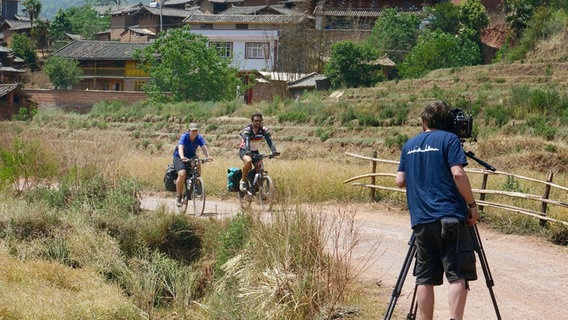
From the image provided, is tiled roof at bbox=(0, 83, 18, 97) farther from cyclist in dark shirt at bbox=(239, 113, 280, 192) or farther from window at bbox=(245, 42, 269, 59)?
cyclist in dark shirt at bbox=(239, 113, 280, 192)

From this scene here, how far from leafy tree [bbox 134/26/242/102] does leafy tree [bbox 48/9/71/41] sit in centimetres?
3252

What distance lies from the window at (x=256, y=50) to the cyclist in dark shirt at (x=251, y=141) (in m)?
56.0

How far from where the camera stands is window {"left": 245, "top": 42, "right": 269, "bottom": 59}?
72.8m

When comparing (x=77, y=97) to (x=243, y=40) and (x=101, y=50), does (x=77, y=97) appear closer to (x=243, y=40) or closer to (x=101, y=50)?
(x=101, y=50)

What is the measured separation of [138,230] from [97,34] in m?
84.2

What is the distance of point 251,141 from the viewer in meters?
16.8

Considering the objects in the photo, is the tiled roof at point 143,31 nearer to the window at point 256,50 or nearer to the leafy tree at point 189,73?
the window at point 256,50

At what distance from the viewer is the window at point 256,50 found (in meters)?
72.8

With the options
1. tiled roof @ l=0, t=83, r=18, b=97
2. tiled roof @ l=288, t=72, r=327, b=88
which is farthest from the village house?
tiled roof @ l=288, t=72, r=327, b=88

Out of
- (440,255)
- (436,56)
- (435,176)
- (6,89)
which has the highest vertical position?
(436,56)

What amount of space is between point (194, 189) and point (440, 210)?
953cm

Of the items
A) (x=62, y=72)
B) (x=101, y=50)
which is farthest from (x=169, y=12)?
(x=62, y=72)

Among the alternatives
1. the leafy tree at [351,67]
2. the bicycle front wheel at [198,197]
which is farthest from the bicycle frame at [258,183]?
the leafy tree at [351,67]

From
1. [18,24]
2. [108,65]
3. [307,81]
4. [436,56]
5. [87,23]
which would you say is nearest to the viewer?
[436,56]
